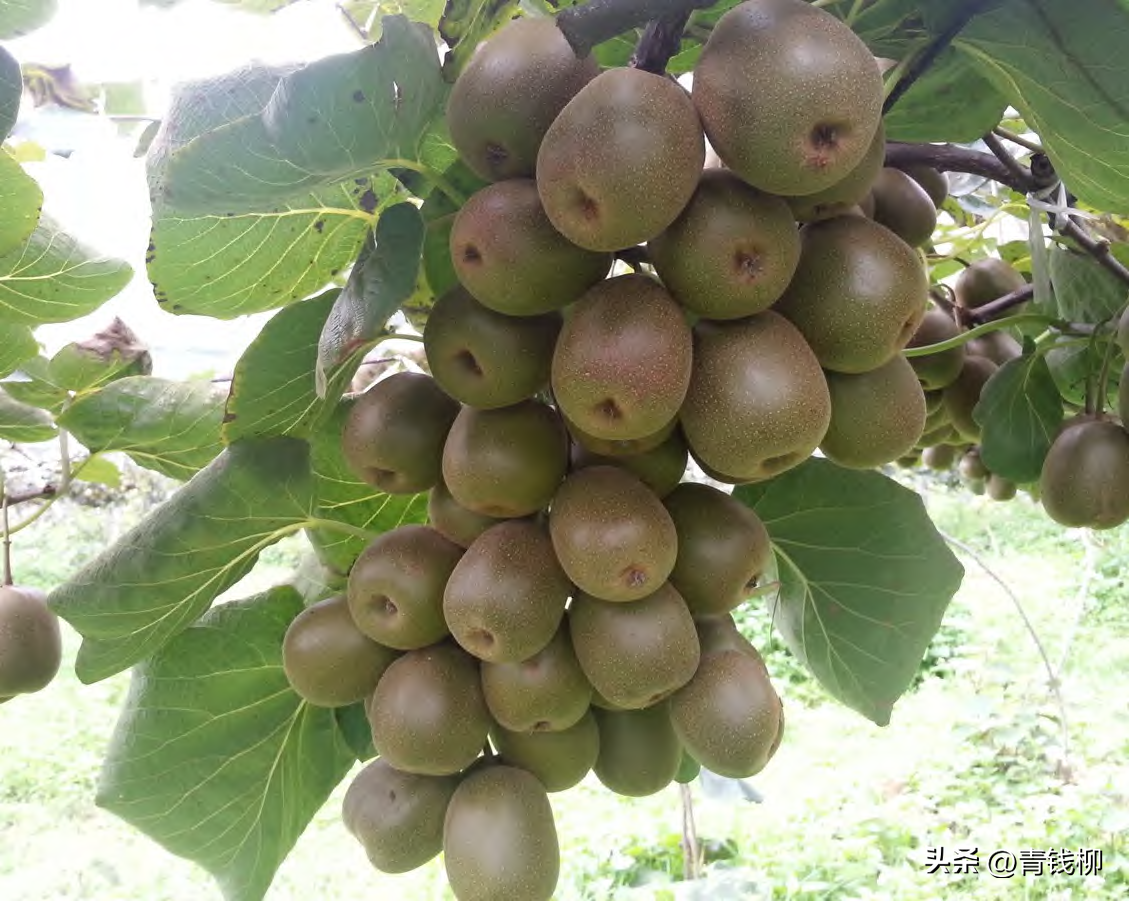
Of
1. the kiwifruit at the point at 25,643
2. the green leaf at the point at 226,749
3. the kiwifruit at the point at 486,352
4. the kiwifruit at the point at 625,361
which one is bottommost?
the kiwifruit at the point at 25,643

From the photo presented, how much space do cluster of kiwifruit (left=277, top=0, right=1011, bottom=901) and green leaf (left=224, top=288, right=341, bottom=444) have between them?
0.12 metres

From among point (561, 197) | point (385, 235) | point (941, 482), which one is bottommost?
point (941, 482)

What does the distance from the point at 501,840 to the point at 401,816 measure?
122 millimetres

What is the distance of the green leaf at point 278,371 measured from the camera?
3.34ft

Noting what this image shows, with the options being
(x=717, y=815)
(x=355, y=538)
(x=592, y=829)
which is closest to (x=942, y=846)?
(x=717, y=815)

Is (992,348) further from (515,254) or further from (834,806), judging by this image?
(834,806)

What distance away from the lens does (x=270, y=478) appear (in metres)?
1.11

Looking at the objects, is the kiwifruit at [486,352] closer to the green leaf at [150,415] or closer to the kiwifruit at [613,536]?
the kiwifruit at [613,536]

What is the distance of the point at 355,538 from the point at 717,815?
13.5 ft

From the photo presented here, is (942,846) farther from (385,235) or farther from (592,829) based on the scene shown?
(385,235)

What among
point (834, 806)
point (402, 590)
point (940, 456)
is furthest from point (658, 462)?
point (834, 806)

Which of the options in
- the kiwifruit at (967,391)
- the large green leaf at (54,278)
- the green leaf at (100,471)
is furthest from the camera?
the green leaf at (100,471)

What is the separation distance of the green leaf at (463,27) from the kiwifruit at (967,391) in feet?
3.38

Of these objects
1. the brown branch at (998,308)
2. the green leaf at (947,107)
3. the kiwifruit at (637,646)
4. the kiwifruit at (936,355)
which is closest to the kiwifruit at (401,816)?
the kiwifruit at (637,646)
